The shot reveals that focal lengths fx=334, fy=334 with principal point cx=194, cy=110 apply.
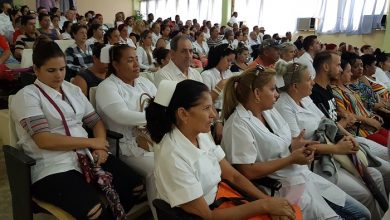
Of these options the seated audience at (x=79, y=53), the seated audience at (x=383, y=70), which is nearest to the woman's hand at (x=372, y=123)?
the seated audience at (x=383, y=70)

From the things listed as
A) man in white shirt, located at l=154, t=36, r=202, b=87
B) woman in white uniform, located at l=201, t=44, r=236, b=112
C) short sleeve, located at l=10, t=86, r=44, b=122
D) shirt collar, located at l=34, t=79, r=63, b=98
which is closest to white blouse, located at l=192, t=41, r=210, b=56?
woman in white uniform, located at l=201, t=44, r=236, b=112

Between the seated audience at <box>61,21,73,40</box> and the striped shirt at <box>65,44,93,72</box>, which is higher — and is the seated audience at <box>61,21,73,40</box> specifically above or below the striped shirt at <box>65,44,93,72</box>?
above

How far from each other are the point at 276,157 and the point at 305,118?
0.58 meters

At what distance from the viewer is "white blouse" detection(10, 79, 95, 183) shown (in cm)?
169

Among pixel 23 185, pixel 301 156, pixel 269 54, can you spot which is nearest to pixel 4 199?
pixel 23 185

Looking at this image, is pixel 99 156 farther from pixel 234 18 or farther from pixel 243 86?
pixel 234 18

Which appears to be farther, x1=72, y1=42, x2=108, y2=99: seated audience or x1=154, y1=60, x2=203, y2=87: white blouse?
x1=154, y1=60, x2=203, y2=87: white blouse

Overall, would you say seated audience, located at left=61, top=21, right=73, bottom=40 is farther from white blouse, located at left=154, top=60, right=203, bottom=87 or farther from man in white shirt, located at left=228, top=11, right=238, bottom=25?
man in white shirt, located at left=228, top=11, right=238, bottom=25

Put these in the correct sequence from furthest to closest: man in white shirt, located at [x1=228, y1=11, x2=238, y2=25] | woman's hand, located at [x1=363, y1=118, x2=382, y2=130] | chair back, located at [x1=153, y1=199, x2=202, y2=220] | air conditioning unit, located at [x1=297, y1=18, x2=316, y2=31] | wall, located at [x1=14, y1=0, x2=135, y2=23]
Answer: wall, located at [x1=14, y1=0, x2=135, y2=23] → man in white shirt, located at [x1=228, y1=11, x2=238, y2=25] → air conditioning unit, located at [x1=297, y1=18, x2=316, y2=31] → woman's hand, located at [x1=363, y1=118, x2=382, y2=130] → chair back, located at [x1=153, y1=199, x2=202, y2=220]

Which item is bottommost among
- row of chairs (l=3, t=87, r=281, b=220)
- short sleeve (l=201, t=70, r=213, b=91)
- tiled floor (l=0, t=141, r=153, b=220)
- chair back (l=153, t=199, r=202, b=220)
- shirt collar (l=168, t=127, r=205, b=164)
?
tiled floor (l=0, t=141, r=153, b=220)

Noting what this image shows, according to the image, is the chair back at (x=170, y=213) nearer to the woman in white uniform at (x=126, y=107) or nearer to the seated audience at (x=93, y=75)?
the woman in white uniform at (x=126, y=107)

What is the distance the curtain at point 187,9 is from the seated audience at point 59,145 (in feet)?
33.5

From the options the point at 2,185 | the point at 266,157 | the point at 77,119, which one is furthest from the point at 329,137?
the point at 2,185

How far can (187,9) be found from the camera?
12.8 meters
